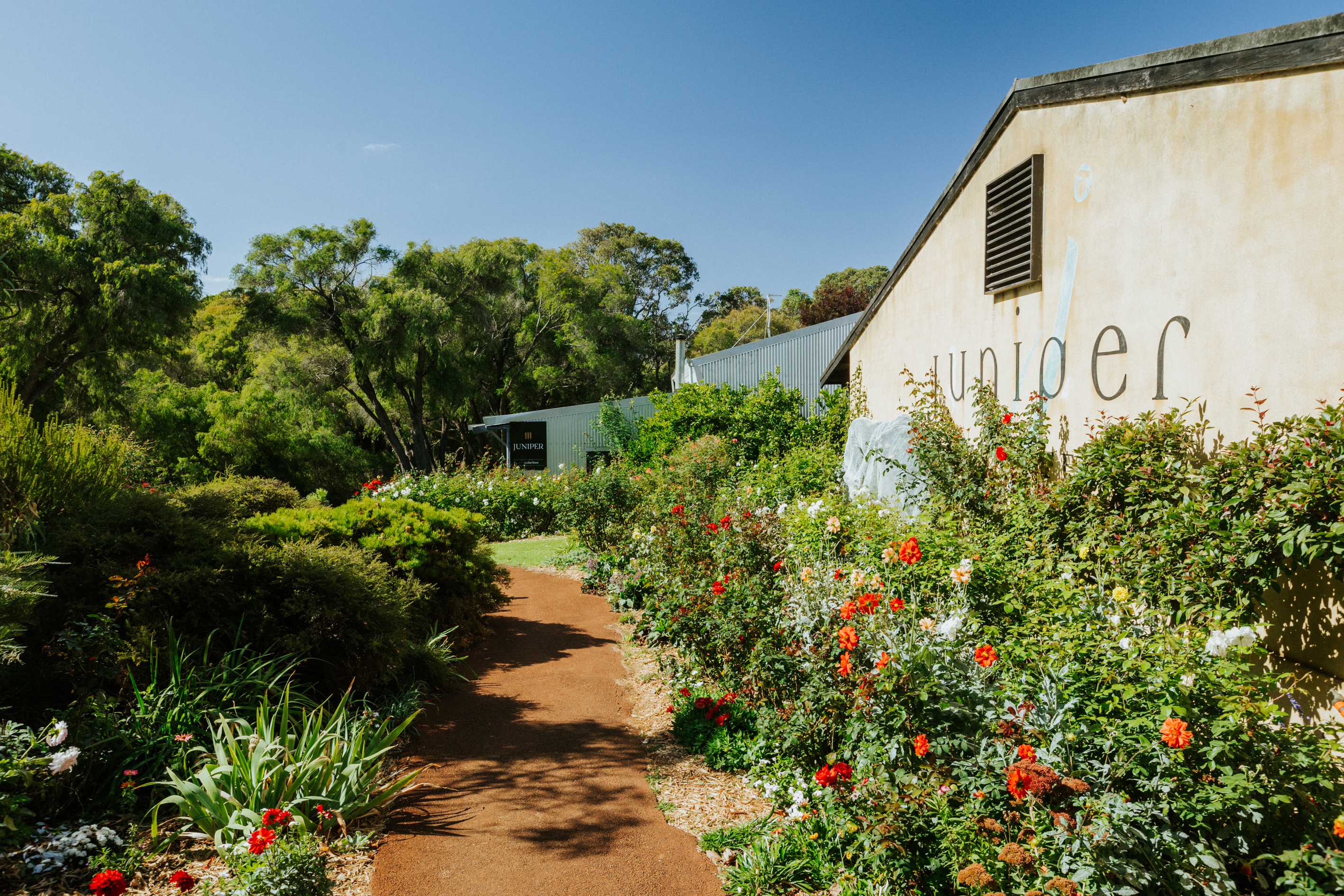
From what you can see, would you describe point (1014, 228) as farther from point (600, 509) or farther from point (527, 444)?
point (527, 444)

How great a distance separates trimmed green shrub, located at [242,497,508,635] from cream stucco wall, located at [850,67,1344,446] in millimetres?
5171

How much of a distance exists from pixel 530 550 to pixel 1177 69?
409 inches

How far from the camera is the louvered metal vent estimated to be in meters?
5.62

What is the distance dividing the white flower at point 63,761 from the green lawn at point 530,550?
7660 millimetres

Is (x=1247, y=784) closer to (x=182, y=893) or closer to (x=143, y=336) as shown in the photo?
(x=182, y=893)

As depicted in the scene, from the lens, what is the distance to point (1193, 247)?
407 centimetres

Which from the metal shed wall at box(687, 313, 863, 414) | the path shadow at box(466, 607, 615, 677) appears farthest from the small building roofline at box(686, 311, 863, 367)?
the path shadow at box(466, 607, 615, 677)

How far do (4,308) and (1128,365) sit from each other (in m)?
23.6

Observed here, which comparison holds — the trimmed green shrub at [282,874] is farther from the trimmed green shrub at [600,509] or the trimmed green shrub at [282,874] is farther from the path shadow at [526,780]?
the trimmed green shrub at [600,509]

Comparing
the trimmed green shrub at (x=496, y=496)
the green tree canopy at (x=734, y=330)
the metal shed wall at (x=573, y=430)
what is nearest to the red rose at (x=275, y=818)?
the trimmed green shrub at (x=496, y=496)

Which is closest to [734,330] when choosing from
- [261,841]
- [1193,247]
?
[1193,247]

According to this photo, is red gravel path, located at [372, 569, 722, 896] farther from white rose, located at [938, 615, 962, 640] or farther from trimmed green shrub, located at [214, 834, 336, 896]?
white rose, located at [938, 615, 962, 640]

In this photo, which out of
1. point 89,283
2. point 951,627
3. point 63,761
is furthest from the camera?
point 89,283

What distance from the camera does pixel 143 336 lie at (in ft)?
62.4
